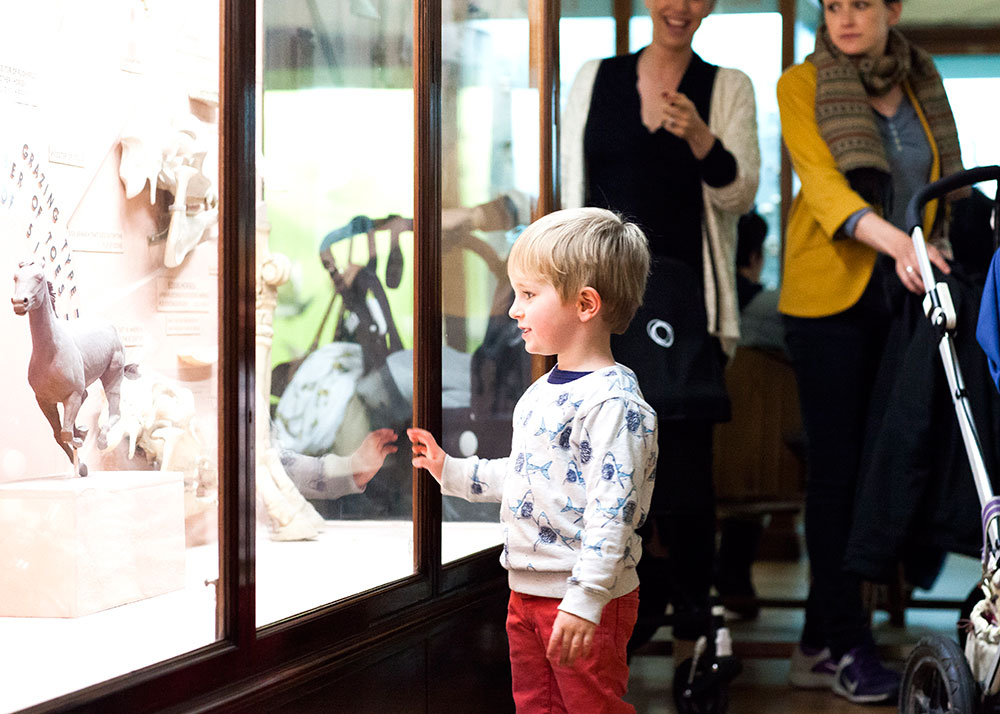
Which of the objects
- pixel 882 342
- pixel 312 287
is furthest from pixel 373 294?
pixel 882 342

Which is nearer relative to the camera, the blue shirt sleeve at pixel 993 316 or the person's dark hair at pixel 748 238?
the blue shirt sleeve at pixel 993 316

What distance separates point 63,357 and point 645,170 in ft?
5.32

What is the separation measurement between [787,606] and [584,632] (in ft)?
8.93

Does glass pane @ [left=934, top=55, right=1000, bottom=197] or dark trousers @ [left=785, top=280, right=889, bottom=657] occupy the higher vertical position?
glass pane @ [left=934, top=55, right=1000, bottom=197]

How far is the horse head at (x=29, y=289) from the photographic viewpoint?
5.38 feet

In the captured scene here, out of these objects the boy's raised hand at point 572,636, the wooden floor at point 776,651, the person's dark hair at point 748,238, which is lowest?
the wooden floor at point 776,651

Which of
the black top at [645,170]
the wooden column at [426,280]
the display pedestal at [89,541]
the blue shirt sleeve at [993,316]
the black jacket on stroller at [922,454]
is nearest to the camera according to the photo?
the display pedestal at [89,541]

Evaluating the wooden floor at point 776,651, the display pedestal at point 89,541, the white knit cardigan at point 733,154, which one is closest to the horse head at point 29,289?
the display pedestal at point 89,541

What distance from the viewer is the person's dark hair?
4.48m

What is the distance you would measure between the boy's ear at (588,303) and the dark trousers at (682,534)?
855 mm

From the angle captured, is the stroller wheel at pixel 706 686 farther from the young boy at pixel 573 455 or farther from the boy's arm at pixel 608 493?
the boy's arm at pixel 608 493

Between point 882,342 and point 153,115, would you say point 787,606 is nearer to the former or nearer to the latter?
point 882,342

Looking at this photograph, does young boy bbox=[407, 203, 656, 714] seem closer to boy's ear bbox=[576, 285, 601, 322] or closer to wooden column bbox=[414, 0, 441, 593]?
boy's ear bbox=[576, 285, 601, 322]

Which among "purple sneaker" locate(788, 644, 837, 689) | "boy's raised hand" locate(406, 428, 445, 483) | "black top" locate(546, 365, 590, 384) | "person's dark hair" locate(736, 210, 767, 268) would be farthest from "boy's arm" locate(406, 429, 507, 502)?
"person's dark hair" locate(736, 210, 767, 268)
